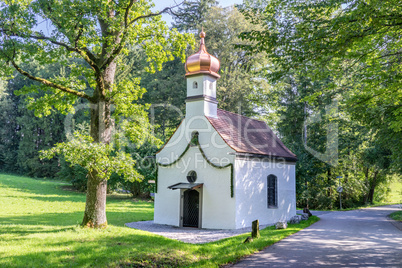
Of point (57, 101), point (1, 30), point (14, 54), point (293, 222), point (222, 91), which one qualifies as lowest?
point (293, 222)

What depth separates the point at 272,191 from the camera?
18.7 meters

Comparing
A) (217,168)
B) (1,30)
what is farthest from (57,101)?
(217,168)

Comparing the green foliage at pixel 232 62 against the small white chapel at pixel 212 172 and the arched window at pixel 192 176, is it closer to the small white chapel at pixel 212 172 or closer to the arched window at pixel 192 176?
the small white chapel at pixel 212 172

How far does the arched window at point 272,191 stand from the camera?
18453mm

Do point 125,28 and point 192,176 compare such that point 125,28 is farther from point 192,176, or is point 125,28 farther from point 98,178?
point 192,176

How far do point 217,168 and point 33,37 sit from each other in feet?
32.4

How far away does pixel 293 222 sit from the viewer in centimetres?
1575

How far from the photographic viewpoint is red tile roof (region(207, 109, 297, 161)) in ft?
56.4

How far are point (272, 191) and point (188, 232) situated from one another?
6.10 metres

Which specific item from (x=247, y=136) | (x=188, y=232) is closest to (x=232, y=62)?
(x=247, y=136)

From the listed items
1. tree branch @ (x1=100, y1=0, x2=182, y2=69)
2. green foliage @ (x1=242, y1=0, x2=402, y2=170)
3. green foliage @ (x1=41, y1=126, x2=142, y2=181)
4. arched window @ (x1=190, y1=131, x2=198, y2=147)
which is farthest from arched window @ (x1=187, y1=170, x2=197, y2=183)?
green foliage @ (x1=242, y1=0, x2=402, y2=170)

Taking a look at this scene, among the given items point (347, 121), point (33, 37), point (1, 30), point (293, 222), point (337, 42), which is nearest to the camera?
point (337, 42)

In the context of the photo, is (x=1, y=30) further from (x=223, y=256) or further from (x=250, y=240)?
(x=250, y=240)

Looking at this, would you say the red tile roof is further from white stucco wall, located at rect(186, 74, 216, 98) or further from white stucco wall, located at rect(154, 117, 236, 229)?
white stucco wall, located at rect(186, 74, 216, 98)
